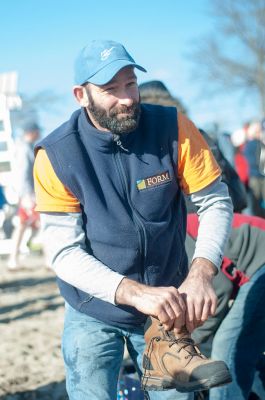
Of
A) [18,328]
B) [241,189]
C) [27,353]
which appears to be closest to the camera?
[241,189]

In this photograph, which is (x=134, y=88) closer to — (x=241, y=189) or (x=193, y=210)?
(x=193, y=210)

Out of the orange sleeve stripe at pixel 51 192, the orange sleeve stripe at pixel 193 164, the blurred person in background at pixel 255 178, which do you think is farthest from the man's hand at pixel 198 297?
the blurred person in background at pixel 255 178

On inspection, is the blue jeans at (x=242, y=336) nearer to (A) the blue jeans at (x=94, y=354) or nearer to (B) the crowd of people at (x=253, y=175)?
(A) the blue jeans at (x=94, y=354)

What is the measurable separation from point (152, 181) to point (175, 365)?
77 cm

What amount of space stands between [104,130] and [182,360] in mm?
1007

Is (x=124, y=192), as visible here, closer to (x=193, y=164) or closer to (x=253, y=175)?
(x=193, y=164)

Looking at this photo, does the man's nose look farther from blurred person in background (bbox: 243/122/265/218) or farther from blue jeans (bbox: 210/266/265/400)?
blurred person in background (bbox: 243/122/265/218)

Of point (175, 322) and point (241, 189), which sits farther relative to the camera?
point (241, 189)

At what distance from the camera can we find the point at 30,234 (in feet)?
40.8

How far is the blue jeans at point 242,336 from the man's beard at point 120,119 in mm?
1296

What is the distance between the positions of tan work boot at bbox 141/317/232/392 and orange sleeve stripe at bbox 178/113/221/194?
613mm

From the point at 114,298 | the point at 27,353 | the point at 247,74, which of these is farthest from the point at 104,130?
the point at 247,74

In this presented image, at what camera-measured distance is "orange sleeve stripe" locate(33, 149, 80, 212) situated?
→ 116 inches

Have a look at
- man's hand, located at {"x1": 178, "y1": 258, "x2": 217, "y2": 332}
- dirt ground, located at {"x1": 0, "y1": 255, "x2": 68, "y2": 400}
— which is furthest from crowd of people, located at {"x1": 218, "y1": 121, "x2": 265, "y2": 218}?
man's hand, located at {"x1": 178, "y1": 258, "x2": 217, "y2": 332}
